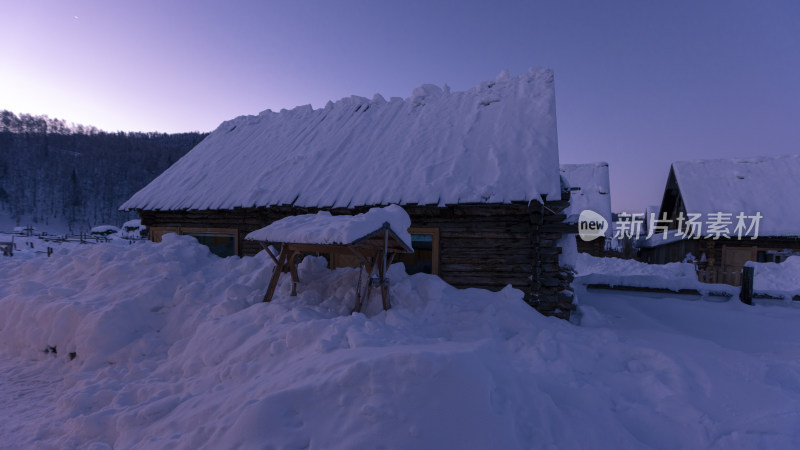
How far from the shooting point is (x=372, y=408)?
303 centimetres

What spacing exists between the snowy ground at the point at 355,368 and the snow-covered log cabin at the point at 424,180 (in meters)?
1.18

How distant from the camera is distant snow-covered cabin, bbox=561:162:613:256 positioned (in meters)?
19.7

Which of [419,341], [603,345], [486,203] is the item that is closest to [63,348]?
[419,341]

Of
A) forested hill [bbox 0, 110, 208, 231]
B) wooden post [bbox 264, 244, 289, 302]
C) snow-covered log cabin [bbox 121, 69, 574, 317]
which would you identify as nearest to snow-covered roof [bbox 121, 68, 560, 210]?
snow-covered log cabin [bbox 121, 69, 574, 317]

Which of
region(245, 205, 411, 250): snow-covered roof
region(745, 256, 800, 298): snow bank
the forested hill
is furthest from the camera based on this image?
the forested hill

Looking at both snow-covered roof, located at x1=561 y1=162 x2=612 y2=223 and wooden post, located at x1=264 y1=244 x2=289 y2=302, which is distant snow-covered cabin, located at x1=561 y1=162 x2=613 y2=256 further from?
wooden post, located at x1=264 y1=244 x2=289 y2=302

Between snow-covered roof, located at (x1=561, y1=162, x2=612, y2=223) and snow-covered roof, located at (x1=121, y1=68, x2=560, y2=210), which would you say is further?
snow-covered roof, located at (x1=561, y1=162, x2=612, y2=223)

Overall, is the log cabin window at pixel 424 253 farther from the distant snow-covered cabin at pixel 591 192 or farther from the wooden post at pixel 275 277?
the distant snow-covered cabin at pixel 591 192

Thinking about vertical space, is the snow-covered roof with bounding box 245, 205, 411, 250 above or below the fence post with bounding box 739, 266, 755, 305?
above

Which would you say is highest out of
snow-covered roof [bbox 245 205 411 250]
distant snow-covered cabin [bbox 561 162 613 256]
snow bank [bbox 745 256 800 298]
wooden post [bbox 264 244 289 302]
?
distant snow-covered cabin [bbox 561 162 613 256]

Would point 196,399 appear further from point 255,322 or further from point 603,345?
point 603,345

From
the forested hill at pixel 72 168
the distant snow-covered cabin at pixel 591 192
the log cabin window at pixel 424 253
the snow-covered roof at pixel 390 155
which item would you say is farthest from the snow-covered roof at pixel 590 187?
the forested hill at pixel 72 168

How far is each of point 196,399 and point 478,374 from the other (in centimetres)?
302

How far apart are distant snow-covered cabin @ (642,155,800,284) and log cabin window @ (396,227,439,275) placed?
1166 centimetres
